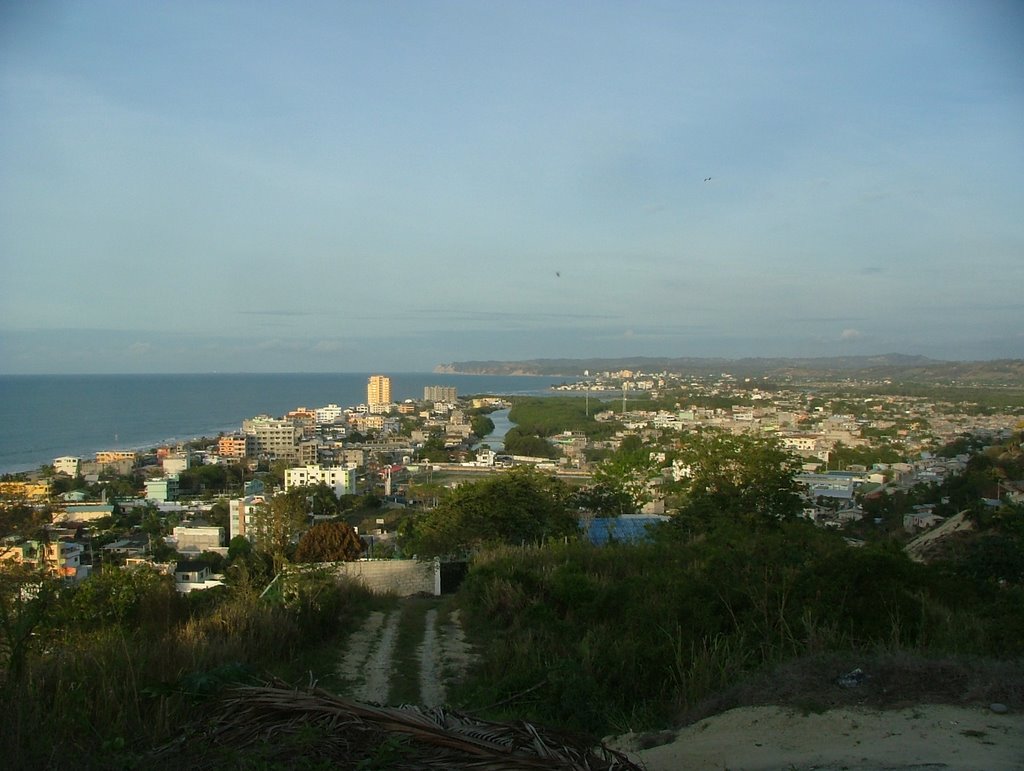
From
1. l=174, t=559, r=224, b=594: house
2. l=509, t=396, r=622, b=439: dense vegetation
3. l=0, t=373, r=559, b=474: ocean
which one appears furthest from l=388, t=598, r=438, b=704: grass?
l=0, t=373, r=559, b=474: ocean

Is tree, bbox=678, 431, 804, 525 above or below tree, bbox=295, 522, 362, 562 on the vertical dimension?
above

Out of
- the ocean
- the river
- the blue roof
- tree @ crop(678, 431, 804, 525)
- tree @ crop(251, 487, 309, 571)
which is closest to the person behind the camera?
tree @ crop(678, 431, 804, 525)

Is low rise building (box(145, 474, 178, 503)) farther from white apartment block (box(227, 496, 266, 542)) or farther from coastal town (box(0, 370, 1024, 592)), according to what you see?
white apartment block (box(227, 496, 266, 542))

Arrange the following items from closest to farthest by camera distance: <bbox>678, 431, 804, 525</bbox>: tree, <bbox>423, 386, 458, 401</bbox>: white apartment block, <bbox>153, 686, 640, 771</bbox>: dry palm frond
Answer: <bbox>153, 686, 640, 771</bbox>: dry palm frond → <bbox>678, 431, 804, 525</bbox>: tree → <bbox>423, 386, 458, 401</bbox>: white apartment block

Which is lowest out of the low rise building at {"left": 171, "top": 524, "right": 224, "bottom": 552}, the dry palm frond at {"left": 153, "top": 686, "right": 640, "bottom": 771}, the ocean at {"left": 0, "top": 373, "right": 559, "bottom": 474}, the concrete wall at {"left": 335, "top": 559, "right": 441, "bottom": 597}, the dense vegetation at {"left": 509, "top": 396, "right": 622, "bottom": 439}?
the ocean at {"left": 0, "top": 373, "right": 559, "bottom": 474}

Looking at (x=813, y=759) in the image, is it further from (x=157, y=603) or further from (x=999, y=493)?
(x=999, y=493)

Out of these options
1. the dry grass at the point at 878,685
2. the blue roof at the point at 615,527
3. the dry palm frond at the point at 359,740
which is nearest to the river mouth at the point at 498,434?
the blue roof at the point at 615,527

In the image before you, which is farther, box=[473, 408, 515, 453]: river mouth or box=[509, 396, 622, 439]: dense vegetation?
box=[473, 408, 515, 453]: river mouth

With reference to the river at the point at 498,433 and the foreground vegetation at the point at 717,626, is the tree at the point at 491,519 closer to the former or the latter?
the foreground vegetation at the point at 717,626
